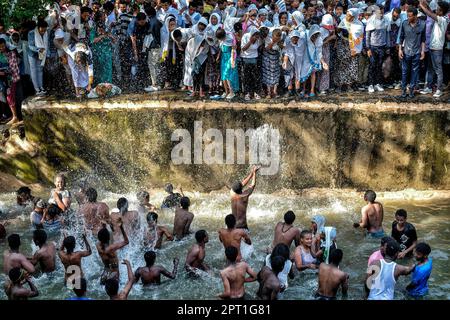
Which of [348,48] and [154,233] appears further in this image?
[348,48]

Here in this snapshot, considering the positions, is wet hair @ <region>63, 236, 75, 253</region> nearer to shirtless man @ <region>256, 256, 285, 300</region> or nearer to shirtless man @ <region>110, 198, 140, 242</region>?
shirtless man @ <region>110, 198, 140, 242</region>

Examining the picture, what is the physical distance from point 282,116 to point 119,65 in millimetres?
3717

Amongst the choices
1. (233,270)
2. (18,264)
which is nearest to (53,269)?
(18,264)

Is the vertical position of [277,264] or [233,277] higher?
[277,264]

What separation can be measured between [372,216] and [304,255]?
6.20ft

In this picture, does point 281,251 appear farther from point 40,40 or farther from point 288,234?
point 40,40

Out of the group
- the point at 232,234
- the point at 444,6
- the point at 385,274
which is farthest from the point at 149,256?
the point at 444,6

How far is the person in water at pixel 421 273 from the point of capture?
776cm

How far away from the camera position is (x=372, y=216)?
32.0ft

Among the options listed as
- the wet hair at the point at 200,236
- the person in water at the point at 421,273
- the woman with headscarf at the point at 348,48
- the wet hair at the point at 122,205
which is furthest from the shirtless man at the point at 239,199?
the woman with headscarf at the point at 348,48

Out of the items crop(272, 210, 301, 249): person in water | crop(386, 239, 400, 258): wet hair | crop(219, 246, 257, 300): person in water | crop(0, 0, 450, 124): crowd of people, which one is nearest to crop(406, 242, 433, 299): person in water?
crop(386, 239, 400, 258): wet hair

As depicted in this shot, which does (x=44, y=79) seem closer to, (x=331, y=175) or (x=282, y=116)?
(x=282, y=116)

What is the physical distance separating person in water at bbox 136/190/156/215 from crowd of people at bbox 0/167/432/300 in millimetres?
19

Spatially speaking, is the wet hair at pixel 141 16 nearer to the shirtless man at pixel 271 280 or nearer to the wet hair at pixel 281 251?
the wet hair at pixel 281 251
